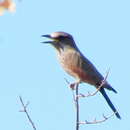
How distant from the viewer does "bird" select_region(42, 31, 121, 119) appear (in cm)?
752

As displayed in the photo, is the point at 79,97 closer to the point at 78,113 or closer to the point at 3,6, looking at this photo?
the point at 78,113

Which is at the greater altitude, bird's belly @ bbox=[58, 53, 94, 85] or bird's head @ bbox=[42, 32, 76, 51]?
bird's head @ bbox=[42, 32, 76, 51]

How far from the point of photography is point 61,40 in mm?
7746

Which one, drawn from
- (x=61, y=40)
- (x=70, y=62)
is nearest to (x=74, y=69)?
(x=70, y=62)

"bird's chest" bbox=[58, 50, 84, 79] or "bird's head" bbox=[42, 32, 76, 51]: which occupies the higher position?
"bird's head" bbox=[42, 32, 76, 51]

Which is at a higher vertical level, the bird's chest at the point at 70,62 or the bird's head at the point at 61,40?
the bird's head at the point at 61,40

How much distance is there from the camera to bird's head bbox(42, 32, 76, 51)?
7645 mm

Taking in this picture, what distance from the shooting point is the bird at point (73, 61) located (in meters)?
7.52

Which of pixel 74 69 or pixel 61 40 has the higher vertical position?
pixel 61 40

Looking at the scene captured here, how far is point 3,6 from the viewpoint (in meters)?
1.29

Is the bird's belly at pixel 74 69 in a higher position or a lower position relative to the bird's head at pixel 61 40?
lower

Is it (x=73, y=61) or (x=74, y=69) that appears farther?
(x=73, y=61)

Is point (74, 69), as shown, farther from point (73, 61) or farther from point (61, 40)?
point (61, 40)

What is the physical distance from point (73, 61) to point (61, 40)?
408 millimetres
